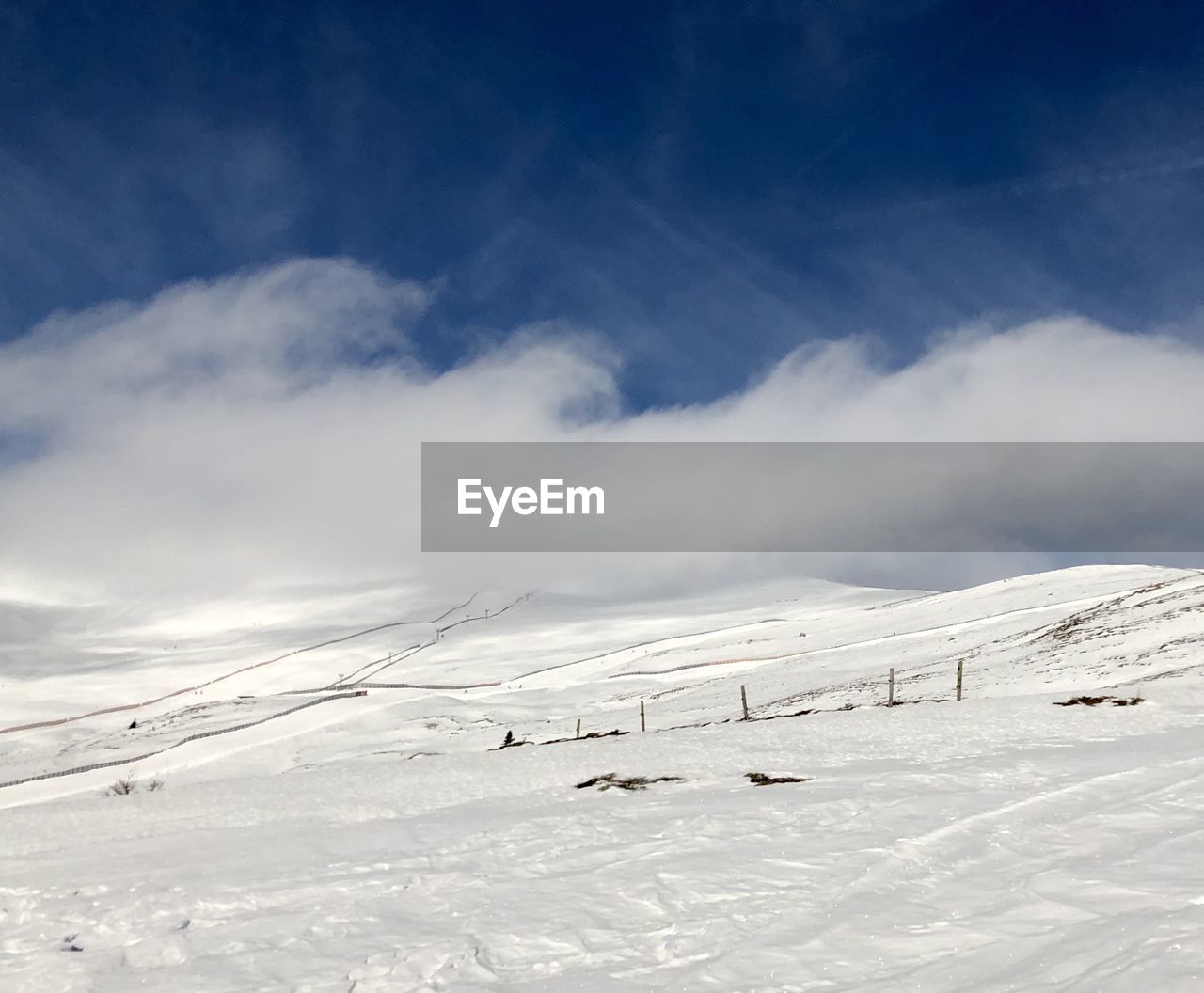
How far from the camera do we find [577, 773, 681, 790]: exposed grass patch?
1328 centimetres

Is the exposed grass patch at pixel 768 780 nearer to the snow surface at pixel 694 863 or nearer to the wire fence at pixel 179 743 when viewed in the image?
the snow surface at pixel 694 863

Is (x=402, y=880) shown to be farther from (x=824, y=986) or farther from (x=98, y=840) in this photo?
(x=98, y=840)

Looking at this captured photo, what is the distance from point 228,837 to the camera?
436 inches

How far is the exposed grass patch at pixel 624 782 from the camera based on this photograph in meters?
13.3

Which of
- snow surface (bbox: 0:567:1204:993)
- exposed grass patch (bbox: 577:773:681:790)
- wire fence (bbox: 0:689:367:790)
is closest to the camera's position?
snow surface (bbox: 0:567:1204:993)

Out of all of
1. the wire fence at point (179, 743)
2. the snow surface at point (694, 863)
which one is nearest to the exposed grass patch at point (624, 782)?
the snow surface at point (694, 863)

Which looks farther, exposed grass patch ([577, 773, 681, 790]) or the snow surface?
exposed grass patch ([577, 773, 681, 790])

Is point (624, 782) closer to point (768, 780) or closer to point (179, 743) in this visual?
point (768, 780)

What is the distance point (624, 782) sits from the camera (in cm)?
1370

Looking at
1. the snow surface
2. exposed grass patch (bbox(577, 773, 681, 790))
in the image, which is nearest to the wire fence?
the snow surface

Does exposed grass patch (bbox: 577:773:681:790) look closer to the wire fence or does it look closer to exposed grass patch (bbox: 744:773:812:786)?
exposed grass patch (bbox: 744:773:812:786)

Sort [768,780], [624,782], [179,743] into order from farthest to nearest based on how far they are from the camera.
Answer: [179,743] < [624,782] < [768,780]

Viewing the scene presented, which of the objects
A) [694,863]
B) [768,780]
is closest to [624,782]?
[768,780]

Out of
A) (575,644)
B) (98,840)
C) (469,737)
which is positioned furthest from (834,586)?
(98,840)
